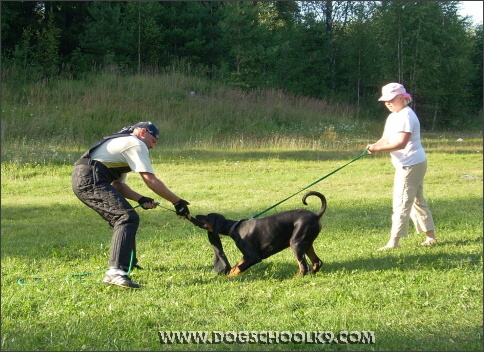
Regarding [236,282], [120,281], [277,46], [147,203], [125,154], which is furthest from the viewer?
[277,46]

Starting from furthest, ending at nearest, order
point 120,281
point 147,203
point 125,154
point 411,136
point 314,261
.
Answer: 1. point 411,136
2. point 147,203
3. point 314,261
4. point 125,154
5. point 120,281

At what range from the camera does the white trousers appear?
22.6ft

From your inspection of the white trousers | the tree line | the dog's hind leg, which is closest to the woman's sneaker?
the dog's hind leg

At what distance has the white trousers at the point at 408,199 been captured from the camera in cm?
688

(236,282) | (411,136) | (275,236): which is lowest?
(236,282)

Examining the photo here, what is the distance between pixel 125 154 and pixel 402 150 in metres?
3.20

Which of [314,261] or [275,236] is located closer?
[275,236]

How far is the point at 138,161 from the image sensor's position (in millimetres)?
5918

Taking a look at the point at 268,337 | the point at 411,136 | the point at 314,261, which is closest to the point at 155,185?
the point at 314,261

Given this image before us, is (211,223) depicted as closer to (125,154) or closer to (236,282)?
(236,282)

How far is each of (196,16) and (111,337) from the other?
28.9 metres

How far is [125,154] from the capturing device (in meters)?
6.01

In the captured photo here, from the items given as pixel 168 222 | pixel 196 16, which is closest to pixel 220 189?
pixel 168 222

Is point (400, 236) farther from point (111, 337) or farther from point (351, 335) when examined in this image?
point (111, 337)
